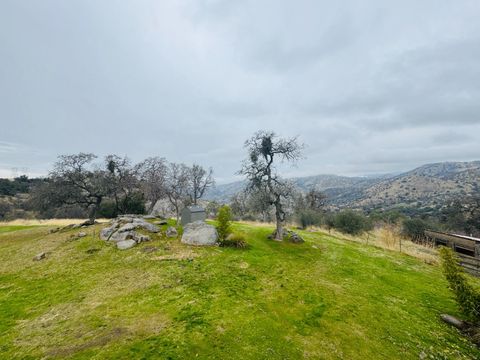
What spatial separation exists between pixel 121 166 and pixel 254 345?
1232 inches

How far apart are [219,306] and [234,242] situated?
10062 millimetres

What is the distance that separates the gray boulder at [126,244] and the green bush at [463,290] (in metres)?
19.7

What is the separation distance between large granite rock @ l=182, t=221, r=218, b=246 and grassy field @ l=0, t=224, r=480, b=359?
1.34m

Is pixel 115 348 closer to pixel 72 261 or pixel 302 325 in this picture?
pixel 302 325

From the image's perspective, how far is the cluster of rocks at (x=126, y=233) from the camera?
19.0 metres

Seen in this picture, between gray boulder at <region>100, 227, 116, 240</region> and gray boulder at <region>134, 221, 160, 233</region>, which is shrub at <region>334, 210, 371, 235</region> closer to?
gray boulder at <region>134, 221, 160, 233</region>

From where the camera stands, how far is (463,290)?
924 centimetres

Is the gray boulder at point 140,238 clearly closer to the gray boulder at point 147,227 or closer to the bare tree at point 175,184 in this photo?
the gray boulder at point 147,227

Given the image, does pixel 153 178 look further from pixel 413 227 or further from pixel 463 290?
pixel 413 227

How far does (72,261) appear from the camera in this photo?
53.5ft

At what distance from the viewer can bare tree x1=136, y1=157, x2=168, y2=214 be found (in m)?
32.4

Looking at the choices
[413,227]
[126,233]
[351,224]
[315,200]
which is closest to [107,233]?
[126,233]

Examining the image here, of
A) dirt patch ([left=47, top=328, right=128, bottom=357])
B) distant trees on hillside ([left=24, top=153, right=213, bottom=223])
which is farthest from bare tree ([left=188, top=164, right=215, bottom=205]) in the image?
dirt patch ([left=47, top=328, right=128, bottom=357])

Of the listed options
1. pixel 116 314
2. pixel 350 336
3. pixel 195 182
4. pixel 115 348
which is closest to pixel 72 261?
pixel 116 314
